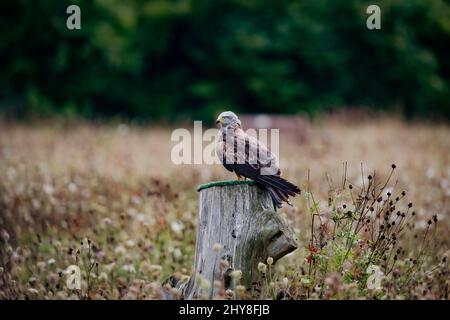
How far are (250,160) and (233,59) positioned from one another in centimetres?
1545

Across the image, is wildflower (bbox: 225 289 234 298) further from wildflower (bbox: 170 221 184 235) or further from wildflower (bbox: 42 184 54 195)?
wildflower (bbox: 42 184 54 195)

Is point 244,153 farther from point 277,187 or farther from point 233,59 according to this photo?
point 233,59

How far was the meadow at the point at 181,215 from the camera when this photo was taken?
4.24 m

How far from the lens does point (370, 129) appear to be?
14508 millimetres

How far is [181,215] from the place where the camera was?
607 cm

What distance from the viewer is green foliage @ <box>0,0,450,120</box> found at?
18078 mm

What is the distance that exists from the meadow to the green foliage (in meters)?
4.02

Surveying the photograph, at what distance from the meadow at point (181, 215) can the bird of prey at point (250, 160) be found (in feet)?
0.58

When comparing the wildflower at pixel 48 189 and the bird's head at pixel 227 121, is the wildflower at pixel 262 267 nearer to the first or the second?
the bird's head at pixel 227 121

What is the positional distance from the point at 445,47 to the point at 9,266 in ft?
62.0

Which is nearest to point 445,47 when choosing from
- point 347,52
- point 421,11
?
point 421,11

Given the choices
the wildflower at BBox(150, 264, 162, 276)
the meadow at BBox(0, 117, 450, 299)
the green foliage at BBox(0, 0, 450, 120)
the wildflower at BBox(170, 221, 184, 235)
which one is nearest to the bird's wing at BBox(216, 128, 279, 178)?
the meadow at BBox(0, 117, 450, 299)

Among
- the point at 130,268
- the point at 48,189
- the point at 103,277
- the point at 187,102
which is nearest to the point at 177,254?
the point at 130,268

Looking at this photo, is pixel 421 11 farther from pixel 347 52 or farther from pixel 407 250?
pixel 407 250
